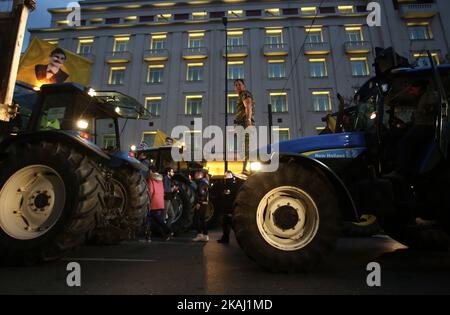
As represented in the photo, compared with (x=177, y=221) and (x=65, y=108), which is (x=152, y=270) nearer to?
(x=65, y=108)

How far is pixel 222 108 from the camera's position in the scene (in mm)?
23625

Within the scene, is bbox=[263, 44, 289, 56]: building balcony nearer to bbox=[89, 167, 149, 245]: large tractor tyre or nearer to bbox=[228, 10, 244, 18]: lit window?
bbox=[228, 10, 244, 18]: lit window

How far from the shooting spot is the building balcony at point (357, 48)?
24.3 metres

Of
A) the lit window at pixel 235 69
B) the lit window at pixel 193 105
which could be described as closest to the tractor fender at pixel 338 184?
the lit window at pixel 193 105

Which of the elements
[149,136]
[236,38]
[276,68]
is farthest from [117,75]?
[276,68]

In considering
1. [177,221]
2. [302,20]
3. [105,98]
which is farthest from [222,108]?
[105,98]

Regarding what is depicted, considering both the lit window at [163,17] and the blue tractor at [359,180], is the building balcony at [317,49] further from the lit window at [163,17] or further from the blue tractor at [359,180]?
the blue tractor at [359,180]

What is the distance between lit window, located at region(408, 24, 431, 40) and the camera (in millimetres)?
25198

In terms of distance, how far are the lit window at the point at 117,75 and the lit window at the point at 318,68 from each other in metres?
18.5

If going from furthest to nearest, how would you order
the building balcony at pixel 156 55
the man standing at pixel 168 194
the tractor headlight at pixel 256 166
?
the building balcony at pixel 156 55, the man standing at pixel 168 194, the tractor headlight at pixel 256 166

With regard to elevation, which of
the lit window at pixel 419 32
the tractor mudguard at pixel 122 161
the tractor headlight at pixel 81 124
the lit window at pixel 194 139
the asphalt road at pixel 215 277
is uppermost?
the lit window at pixel 419 32

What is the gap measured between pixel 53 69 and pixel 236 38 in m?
21.0

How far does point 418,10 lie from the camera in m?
25.0

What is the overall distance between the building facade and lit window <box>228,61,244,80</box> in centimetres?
10
